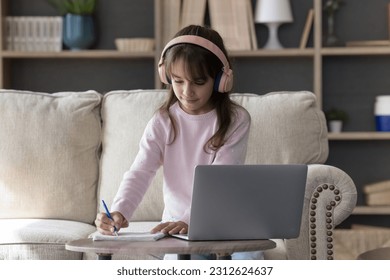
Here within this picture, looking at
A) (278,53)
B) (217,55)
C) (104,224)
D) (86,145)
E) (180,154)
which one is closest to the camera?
(104,224)

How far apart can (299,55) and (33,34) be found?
153 centimetres

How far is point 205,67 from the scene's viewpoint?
7.30 feet

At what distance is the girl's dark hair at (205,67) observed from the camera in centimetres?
221

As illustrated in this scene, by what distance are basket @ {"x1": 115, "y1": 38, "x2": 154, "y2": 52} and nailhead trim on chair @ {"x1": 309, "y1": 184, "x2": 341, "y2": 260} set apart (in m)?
2.22

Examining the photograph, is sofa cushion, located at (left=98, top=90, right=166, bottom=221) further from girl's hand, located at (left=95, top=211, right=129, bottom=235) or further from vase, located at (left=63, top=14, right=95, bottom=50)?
vase, located at (left=63, top=14, right=95, bottom=50)

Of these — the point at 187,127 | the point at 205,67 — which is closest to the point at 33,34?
the point at 187,127

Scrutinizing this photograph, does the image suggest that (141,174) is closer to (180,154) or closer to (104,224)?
(180,154)

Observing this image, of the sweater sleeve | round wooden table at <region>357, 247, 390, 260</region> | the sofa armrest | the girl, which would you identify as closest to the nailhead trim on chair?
the sofa armrest

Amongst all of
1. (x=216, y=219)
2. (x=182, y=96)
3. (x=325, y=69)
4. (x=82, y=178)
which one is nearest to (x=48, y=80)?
(x=325, y=69)

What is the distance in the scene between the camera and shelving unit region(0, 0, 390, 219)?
4625 millimetres

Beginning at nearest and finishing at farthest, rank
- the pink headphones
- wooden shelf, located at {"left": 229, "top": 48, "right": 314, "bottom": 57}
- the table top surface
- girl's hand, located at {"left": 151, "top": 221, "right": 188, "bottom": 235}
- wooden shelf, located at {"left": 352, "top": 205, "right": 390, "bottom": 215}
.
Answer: the table top surface
girl's hand, located at {"left": 151, "top": 221, "right": 188, "bottom": 235}
the pink headphones
wooden shelf, located at {"left": 352, "top": 205, "right": 390, "bottom": 215}
wooden shelf, located at {"left": 229, "top": 48, "right": 314, "bottom": 57}

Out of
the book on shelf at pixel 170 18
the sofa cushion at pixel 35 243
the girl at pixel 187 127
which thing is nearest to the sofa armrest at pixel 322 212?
the girl at pixel 187 127

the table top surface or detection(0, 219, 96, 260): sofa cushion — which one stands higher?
the table top surface
